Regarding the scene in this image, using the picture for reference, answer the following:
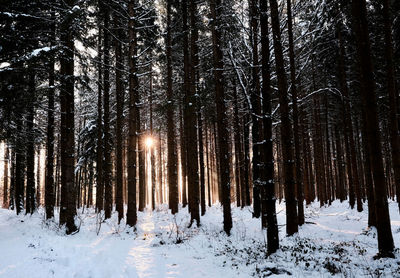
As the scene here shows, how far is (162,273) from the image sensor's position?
6.11 meters

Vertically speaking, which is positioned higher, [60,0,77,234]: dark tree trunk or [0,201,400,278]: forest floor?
[60,0,77,234]: dark tree trunk

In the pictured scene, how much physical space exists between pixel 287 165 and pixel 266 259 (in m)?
3.64

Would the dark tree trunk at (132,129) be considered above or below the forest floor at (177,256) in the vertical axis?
above

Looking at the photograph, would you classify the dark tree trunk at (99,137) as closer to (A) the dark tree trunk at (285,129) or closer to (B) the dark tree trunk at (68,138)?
(B) the dark tree trunk at (68,138)

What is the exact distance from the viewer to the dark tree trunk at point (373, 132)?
646 cm

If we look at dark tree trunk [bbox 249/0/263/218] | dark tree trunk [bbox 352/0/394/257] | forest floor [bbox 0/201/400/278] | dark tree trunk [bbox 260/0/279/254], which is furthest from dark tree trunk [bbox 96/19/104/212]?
dark tree trunk [bbox 352/0/394/257]

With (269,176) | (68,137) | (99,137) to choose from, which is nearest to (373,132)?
(269,176)

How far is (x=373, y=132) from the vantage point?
6.58m

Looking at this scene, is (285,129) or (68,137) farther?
(68,137)

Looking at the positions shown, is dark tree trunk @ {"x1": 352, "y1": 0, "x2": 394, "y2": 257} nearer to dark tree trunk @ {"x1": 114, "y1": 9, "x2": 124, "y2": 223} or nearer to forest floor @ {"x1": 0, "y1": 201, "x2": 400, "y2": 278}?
forest floor @ {"x1": 0, "y1": 201, "x2": 400, "y2": 278}

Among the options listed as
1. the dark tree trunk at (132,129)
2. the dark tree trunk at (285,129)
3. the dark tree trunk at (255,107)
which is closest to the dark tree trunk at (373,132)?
the dark tree trunk at (285,129)

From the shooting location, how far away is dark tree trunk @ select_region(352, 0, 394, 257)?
6461 millimetres

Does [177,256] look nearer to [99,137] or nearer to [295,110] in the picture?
[295,110]

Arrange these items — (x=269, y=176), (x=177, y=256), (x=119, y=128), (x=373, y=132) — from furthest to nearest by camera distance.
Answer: (x=119, y=128), (x=177, y=256), (x=269, y=176), (x=373, y=132)
